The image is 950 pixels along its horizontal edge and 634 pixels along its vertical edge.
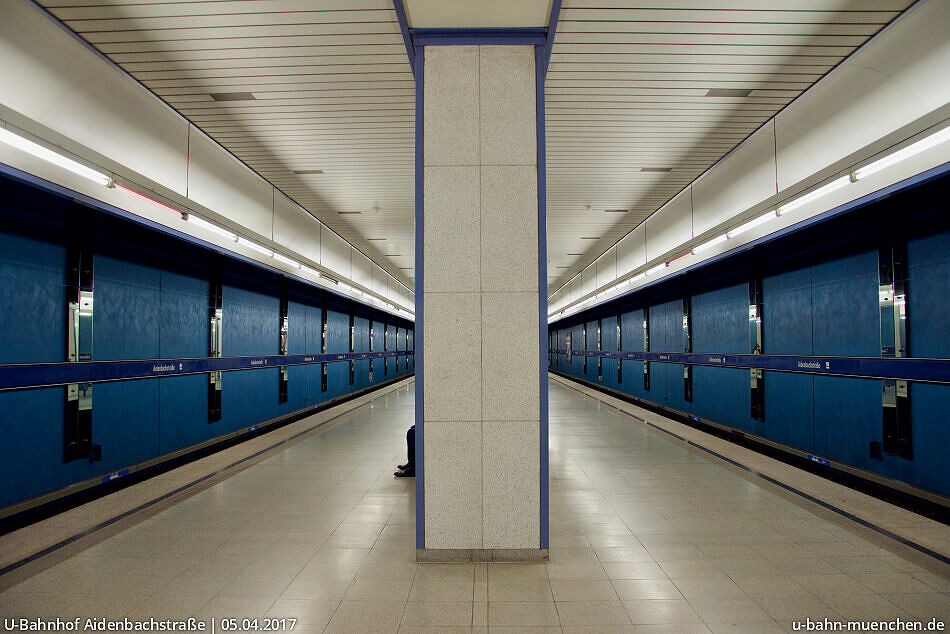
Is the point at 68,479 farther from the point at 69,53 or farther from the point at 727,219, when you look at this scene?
the point at 727,219

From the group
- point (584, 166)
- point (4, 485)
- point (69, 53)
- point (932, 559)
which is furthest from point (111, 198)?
point (932, 559)

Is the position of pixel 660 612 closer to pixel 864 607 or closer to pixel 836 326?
pixel 864 607

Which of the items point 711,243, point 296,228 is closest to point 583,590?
point 711,243

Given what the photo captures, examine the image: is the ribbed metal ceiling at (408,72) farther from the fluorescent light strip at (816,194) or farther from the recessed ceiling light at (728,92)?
the fluorescent light strip at (816,194)

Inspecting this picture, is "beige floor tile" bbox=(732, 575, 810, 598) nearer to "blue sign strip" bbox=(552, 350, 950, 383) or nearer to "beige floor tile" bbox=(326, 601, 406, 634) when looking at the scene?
"beige floor tile" bbox=(326, 601, 406, 634)

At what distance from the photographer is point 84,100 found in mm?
4352

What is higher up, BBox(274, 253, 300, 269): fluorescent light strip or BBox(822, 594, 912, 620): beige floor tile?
BBox(274, 253, 300, 269): fluorescent light strip

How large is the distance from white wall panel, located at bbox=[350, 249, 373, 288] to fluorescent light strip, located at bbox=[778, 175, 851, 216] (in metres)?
10.2

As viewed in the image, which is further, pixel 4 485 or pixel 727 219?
pixel 727 219

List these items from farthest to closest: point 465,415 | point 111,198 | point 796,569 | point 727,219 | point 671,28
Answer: point 727,219 < point 111,198 < point 671,28 < point 465,415 < point 796,569

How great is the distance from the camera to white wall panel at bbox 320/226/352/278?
35.1 ft

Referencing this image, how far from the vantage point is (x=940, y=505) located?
4324mm

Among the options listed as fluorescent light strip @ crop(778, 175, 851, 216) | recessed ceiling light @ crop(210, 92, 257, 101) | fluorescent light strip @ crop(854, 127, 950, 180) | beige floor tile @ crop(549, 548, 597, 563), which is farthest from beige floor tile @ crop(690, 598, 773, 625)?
recessed ceiling light @ crop(210, 92, 257, 101)

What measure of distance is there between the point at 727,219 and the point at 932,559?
4.88m
